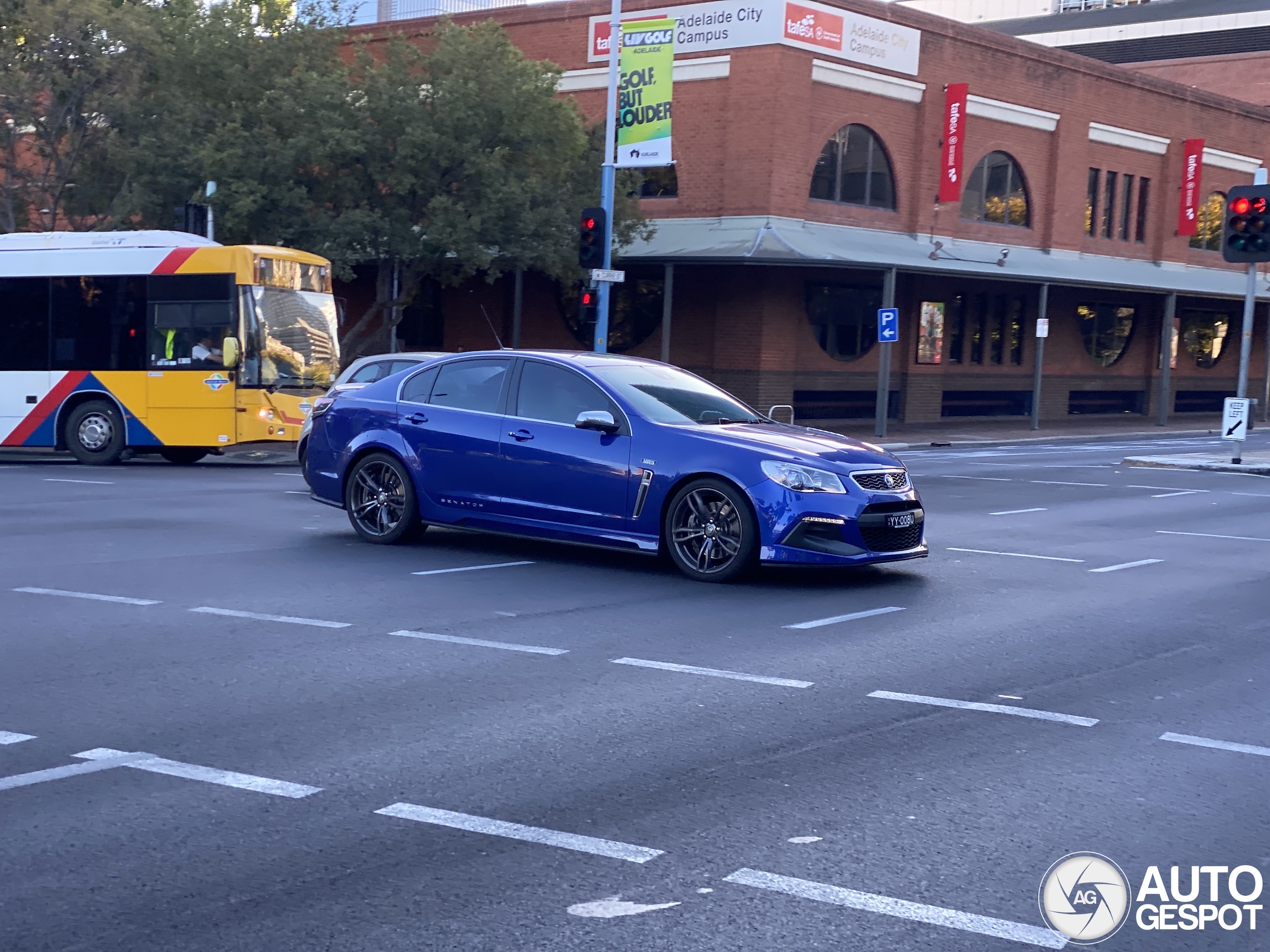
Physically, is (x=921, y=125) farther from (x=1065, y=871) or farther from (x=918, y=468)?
(x=1065, y=871)

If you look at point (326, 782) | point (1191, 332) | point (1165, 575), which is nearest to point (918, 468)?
point (1165, 575)

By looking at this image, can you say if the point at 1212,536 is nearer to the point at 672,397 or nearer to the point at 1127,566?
the point at 1127,566

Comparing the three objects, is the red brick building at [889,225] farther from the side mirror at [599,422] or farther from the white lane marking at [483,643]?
the white lane marking at [483,643]

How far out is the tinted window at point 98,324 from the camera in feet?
72.3

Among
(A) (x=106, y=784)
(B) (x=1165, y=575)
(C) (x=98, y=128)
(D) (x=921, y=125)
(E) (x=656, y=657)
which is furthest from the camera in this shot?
(D) (x=921, y=125)

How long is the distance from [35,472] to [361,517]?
972 centimetres

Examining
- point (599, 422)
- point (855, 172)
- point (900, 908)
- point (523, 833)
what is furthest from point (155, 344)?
point (900, 908)

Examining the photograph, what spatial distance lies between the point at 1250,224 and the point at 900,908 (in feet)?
72.1

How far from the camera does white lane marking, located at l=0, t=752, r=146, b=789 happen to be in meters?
5.43

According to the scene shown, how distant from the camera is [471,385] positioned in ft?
38.8

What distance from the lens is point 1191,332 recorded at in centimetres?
4978

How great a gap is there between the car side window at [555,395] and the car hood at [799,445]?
2.83 feet

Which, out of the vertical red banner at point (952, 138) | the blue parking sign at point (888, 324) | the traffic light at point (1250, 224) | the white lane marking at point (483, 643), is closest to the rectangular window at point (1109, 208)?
the vertical red banner at point (952, 138)

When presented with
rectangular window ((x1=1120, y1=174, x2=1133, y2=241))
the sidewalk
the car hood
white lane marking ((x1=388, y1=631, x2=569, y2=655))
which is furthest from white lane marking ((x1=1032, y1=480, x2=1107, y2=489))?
rectangular window ((x1=1120, y1=174, x2=1133, y2=241))
